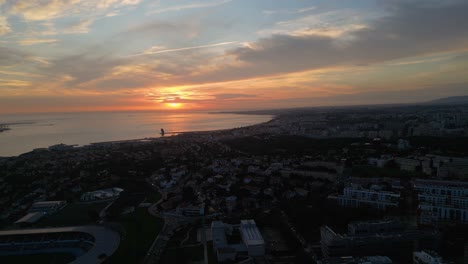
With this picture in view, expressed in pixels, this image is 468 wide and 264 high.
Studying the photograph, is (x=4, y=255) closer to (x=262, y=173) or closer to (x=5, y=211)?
(x=5, y=211)

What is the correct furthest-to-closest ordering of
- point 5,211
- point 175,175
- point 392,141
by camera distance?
point 392,141, point 175,175, point 5,211

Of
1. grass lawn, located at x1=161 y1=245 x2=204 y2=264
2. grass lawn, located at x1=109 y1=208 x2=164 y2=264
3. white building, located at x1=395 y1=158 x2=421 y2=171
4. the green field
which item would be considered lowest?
the green field

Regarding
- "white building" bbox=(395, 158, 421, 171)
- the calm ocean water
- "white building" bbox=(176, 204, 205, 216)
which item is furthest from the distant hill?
"white building" bbox=(176, 204, 205, 216)

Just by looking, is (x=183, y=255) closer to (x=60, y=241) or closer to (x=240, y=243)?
(x=240, y=243)

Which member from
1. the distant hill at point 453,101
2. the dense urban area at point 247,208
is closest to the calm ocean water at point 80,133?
the dense urban area at point 247,208

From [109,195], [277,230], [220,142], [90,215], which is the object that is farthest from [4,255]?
[220,142]

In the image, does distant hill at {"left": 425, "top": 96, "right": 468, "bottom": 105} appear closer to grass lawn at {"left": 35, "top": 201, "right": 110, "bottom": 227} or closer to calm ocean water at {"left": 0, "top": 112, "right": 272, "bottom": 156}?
calm ocean water at {"left": 0, "top": 112, "right": 272, "bottom": 156}
